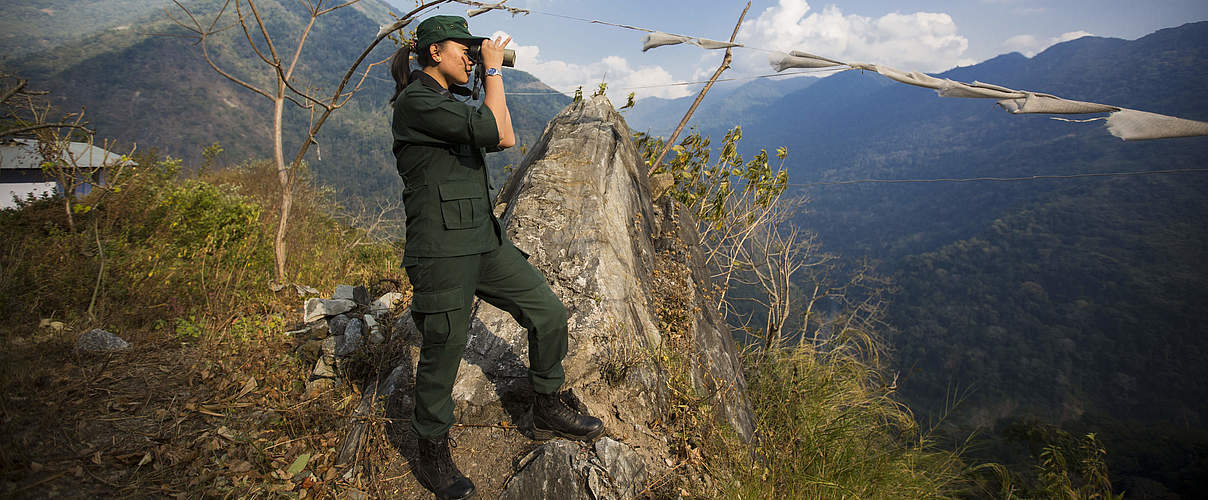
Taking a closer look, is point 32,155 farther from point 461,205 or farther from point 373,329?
point 461,205

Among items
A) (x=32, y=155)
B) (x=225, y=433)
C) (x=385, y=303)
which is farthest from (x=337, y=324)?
(x=32, y=155)

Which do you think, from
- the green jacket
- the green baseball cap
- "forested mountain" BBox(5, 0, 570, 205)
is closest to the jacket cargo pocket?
the green jacket

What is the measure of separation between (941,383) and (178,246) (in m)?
53.7

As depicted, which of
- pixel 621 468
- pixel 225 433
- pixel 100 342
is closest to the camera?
pixel 621 468

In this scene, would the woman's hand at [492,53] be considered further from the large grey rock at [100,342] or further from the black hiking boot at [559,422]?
the large grey rock at [100,342]

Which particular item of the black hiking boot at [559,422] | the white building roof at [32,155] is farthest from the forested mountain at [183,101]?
the black hiking boot at [559,422]

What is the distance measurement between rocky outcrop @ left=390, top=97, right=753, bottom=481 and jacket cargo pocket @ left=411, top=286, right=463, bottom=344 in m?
0.81

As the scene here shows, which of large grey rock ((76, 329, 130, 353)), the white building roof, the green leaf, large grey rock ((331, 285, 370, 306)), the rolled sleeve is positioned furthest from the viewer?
large grey rock ((331, 285, 370, 306))

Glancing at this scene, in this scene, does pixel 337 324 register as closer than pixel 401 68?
No

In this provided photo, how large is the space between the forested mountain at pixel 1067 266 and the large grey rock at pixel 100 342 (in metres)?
6.32

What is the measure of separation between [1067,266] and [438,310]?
79.6 meters

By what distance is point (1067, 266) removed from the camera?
188 ft

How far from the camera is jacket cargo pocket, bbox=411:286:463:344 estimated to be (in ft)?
6.70

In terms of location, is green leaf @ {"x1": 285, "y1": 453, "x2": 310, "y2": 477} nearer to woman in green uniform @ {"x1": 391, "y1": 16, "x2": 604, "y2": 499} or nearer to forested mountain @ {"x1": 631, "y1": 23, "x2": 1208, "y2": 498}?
woman in green uniform @ {"x1": 391, "y1": 16, "x2": 604, "y2": 499}
